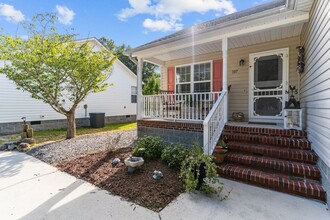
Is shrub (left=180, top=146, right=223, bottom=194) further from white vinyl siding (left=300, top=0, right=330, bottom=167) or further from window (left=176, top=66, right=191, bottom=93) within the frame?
window (left=176, top=66, right=191, bottom=93)

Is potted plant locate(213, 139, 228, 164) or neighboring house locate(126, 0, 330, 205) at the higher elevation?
neighboring house locate(126, 0, 330, 205)

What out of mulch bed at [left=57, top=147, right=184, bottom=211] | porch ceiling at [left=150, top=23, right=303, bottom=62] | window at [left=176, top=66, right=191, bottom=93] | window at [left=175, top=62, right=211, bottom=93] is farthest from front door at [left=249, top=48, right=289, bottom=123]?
mulch bed at [left=57, top=147, right=184, bottom=211]

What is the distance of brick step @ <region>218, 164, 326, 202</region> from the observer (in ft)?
9.32

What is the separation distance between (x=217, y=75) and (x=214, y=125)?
2.99 meters

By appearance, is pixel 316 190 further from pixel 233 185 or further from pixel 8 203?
pixel 8 203

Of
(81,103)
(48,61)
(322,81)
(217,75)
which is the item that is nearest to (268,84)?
Answer: (217,75)

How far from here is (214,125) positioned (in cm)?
426

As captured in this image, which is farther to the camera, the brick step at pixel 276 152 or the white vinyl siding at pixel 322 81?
the brick step at pixel 276 152

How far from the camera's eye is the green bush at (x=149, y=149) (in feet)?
14.6

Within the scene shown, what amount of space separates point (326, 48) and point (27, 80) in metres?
8.58

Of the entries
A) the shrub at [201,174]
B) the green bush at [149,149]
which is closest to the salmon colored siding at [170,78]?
the green bush at [149,149]

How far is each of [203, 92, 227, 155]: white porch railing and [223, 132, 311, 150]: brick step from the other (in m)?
0.37

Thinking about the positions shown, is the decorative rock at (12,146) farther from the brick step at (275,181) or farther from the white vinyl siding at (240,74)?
the white vinyl siding at (240,74)

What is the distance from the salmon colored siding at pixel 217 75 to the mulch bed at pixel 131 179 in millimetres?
3759
